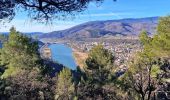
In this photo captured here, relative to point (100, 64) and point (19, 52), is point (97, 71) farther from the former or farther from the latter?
point (19, 52)

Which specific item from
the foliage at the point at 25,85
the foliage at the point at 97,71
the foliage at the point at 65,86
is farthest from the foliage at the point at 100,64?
the foliage at the point at 25,85

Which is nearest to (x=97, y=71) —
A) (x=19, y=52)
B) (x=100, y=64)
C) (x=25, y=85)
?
(x=100, y=64)

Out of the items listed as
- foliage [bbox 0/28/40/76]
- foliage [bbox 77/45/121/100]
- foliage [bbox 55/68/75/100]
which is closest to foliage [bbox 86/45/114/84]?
foliage [bbox 77/45/121/100]

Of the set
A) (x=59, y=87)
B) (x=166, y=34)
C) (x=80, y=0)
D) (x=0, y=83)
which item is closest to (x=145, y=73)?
(x=166, y=34)

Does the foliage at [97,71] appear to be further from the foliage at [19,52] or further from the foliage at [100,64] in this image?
the foliage at [19,52]

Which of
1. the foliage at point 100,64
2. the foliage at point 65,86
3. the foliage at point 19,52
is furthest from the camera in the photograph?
the foliage at point 65,86

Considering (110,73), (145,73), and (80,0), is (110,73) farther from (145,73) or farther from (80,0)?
(80,0)

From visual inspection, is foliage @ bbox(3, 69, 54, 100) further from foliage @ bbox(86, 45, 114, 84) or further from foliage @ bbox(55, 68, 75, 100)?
foliage @ bbox(86, 45, 114, 84)

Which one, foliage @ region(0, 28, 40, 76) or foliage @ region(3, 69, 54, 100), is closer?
foliage @ region(3, 69, 54, 100)
